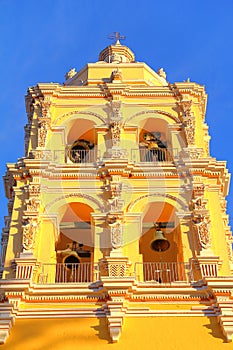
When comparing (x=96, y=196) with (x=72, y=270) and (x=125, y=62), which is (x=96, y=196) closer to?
Result: (x=72, y=270)

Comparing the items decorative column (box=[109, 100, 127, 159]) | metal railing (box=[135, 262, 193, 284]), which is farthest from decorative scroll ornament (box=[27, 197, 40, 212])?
metal railing (box=[135, 262, 193, 284])

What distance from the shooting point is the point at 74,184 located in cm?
1716

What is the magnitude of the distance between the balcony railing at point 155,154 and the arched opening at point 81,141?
1.22 m

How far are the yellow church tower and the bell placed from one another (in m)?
0.04

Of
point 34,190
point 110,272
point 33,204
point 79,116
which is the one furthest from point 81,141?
point 110,272

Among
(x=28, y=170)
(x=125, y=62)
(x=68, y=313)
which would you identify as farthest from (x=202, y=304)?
(x=125, y=62)

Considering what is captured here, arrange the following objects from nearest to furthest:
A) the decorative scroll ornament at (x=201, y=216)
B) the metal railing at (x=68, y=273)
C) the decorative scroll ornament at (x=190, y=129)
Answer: the metal railing at (x=68, y=273)
the decorative scroll ornament at (x=201, y=216)
the decorative scroll ornament at (x=190, y=129)

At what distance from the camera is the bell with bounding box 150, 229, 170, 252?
16092 mm

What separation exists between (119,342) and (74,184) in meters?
5.05

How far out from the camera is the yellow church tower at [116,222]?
13.7m

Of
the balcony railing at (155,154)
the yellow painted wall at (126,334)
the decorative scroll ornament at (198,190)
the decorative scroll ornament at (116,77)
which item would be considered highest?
the decorative scroll ornament at (116,77)

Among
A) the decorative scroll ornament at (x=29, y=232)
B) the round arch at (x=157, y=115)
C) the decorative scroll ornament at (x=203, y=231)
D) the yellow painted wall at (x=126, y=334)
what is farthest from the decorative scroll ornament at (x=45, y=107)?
the yellow painted wall at (x=126, y=334)

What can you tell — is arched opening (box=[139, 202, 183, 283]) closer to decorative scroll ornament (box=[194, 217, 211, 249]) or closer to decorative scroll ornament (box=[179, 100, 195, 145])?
decorative scroll ornament (box=[194, 217, 211, 249])

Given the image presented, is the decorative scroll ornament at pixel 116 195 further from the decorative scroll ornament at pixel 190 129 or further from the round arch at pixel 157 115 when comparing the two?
the round arch at pixel 157 115
